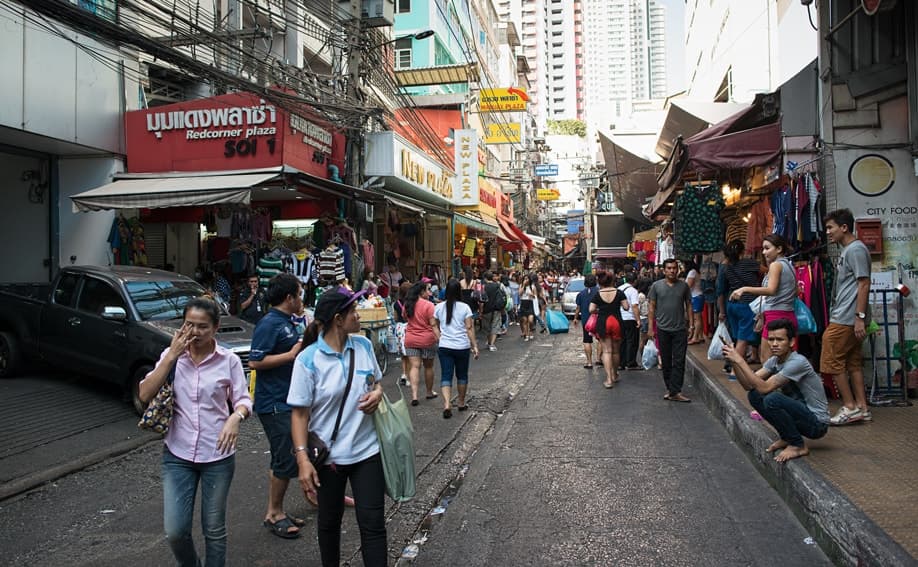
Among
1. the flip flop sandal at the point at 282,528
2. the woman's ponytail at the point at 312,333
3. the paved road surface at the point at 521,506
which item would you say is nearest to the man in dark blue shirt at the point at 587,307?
the paved road surface at the point at 521,506

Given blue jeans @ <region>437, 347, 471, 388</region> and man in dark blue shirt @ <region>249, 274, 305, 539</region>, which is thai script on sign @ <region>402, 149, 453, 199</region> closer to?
blue jeans @ <region>437, 347, 471, 388</region>

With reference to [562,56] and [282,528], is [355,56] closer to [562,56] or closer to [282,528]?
[282,528]

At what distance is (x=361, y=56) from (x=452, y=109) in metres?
14.4

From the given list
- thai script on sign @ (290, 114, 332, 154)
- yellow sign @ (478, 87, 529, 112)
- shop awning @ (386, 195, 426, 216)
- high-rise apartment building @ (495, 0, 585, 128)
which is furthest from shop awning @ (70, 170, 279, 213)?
high-rise apartment building @ (495, 0, 585, 128)

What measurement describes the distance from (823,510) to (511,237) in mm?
26528

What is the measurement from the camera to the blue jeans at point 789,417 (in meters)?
5.16

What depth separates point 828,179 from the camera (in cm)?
778

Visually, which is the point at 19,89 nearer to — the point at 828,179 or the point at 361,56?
the point at 361,56

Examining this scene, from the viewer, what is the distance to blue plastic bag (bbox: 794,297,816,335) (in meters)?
7.12

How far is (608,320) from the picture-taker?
33.9 ft

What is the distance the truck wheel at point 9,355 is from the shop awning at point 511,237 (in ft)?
64.9

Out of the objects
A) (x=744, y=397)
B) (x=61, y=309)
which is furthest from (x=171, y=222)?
(x=744, y=397)

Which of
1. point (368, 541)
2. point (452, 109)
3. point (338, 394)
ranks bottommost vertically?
point (368, 541)

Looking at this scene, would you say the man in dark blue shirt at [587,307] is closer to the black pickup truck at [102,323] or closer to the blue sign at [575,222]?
the black pickup truck at [102,323]
